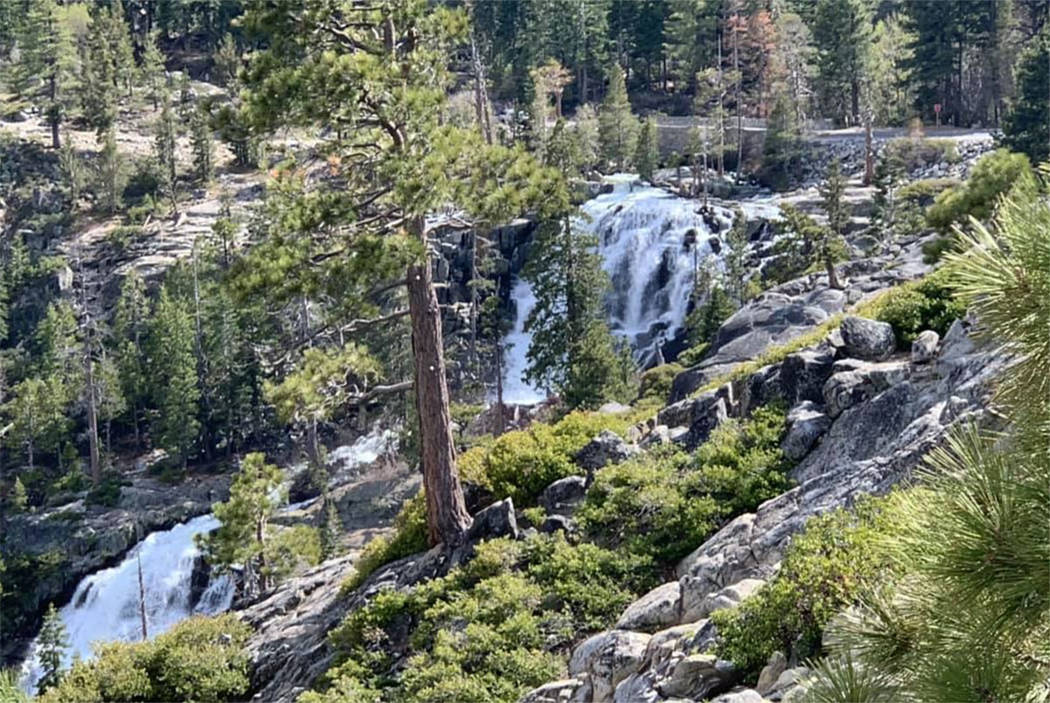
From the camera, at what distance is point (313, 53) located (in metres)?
11.5

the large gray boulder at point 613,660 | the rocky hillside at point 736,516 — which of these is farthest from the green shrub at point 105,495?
the large gray boulder at point 613,660

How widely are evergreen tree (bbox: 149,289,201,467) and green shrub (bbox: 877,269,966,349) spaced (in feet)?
109

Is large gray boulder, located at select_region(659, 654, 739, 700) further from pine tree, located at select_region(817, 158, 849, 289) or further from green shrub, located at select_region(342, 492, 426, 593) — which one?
pine tree, located at select_region(817, 158, 849, 289)

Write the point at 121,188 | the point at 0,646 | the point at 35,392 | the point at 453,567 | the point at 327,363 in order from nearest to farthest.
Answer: the point at 453,567
the point at 327,363
the point at 0,646
the point at 35,392
the point at 121,188

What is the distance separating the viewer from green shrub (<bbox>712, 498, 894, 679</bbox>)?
19.3 feet

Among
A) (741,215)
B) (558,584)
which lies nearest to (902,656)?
(558,584)

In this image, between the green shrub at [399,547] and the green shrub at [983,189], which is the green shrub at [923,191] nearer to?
→ the green shrub at [983,189]

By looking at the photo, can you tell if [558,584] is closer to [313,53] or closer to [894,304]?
[894,304]

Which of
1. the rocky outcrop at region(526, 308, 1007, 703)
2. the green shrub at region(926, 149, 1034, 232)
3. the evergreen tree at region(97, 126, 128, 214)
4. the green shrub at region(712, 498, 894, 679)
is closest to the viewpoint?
the green shrub at region(712, 498, 894, 679)

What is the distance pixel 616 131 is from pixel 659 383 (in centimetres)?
3215

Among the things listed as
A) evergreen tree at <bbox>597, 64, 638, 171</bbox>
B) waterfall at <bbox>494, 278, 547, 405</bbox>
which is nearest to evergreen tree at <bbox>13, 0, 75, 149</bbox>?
evergreen tree at <bbox>597, 64, 638, 171</bbox>

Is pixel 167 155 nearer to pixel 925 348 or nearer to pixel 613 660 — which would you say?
pixel 925 348

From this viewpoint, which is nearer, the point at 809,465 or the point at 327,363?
the point at 809,465

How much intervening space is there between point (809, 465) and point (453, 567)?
4.07 m
